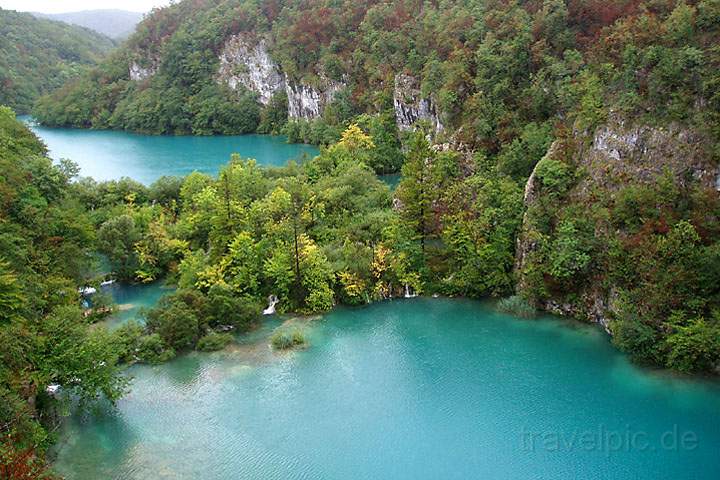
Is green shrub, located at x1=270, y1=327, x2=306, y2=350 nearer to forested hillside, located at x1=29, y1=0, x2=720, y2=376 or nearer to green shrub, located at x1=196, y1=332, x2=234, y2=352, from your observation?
green shrub, located at x1=196, y1=332, x2=234, y2=352

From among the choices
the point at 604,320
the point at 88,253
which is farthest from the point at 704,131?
the point at 88,253

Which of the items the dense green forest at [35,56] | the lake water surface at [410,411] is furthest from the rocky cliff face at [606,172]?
the dense green forest at [35,56]

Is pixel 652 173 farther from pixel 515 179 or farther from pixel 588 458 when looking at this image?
pixel 588 458

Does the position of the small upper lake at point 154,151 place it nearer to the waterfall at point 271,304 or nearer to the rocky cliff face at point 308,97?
the rocky cliff face at point 308,97

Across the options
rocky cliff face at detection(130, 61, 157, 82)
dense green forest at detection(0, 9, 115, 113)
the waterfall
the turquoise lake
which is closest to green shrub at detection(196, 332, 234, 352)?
the turquoise lake

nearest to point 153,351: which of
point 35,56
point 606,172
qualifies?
point 606,172

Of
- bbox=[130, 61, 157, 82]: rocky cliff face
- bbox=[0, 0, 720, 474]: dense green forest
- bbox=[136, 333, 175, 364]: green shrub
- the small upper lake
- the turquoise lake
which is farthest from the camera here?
bbox=[130, 61, 157, 82]: rocky cliff face

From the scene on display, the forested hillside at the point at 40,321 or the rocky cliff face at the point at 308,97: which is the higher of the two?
the rocky cliff face at the point at 308,97

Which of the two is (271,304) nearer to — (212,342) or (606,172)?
(212,342)
